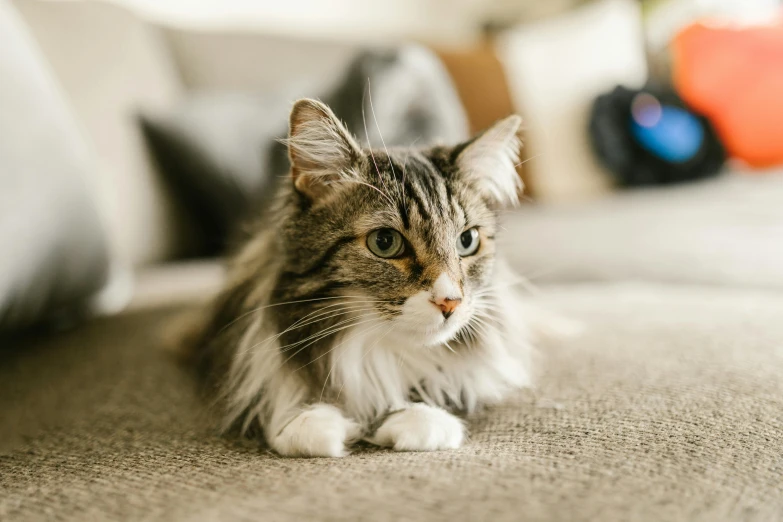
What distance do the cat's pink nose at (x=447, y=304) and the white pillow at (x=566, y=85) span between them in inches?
65.5

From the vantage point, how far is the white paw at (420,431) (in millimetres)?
760

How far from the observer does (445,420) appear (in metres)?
0.80

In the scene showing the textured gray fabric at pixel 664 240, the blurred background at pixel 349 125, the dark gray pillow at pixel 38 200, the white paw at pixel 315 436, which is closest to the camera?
the white paw at pixel 315 436

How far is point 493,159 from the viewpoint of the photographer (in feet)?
3.44

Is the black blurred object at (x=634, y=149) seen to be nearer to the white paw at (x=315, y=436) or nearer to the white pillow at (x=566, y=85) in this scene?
the white pillow at (x=566, y=85)

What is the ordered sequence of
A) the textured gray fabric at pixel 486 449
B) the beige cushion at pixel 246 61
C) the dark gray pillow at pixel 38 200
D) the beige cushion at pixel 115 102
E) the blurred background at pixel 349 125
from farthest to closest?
the beige cushion at pixel 246 61 < the beige cushion at pixel 115 102 < the blurred background at pixel 349 125 < the dark gray pillow at pixel 38 200 < the textured gray fabric at pixel 486 449

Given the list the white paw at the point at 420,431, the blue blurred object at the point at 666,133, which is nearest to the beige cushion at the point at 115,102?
the white paw at the point at 420,431

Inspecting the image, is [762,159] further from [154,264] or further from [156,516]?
[156,516]

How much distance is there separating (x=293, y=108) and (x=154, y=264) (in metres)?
1.20

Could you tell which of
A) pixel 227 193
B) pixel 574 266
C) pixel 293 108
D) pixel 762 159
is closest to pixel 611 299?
pixel 574 266

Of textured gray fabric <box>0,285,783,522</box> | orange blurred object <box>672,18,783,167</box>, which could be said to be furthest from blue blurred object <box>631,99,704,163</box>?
textured gray fabric <box>0,285,783,522</box>

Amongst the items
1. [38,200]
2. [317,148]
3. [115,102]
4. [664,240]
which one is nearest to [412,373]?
[317,148]

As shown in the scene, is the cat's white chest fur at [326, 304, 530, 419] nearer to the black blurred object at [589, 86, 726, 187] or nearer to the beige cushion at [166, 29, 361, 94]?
the beige cushion at [166, 29, 361, 94]

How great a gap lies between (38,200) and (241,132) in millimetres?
903
